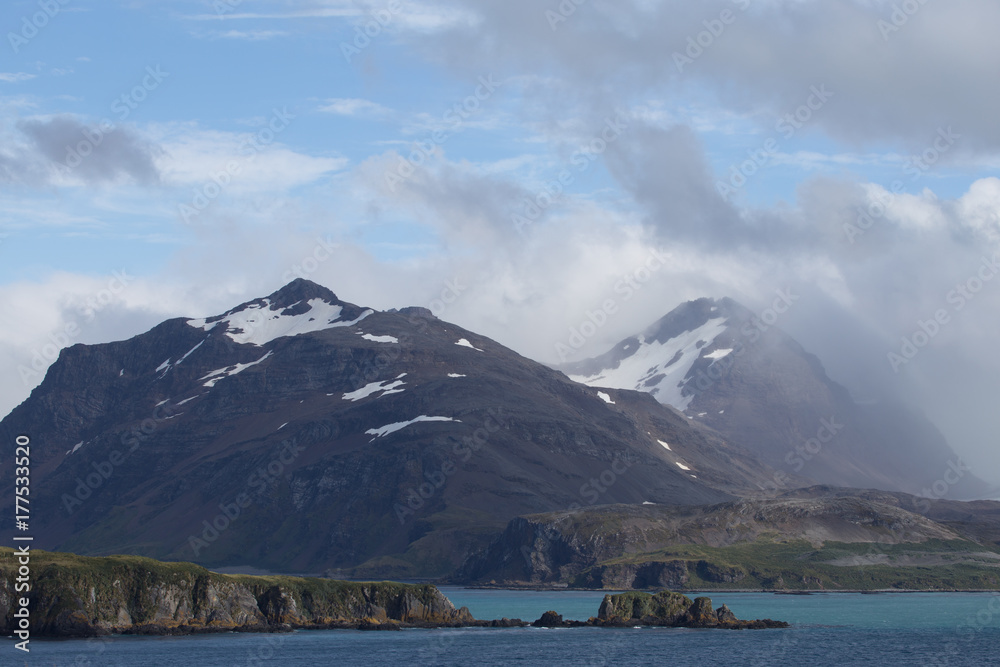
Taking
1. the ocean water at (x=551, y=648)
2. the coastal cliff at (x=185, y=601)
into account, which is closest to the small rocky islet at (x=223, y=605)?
the coastal cliff at (x=185, y=601)

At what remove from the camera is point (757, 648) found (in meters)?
157

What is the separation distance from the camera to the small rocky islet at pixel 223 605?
150250 millimetres

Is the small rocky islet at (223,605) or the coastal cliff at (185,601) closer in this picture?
the coastal cliff at (185,601)

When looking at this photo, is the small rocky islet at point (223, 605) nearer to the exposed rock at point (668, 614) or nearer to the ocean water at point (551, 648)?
the exposed rock at point (668, 614)

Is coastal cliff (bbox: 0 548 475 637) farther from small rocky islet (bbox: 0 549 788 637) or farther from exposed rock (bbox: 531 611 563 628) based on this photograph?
exposed rock (bbox: 531 611 563 628)

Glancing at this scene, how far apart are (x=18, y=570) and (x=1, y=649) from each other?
Answer: 1688 cm

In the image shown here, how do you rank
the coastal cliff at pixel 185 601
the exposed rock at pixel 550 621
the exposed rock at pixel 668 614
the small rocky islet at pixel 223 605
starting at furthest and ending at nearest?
the exposed rock at pixel 550 621 < the exposed rock at pixel 668 614 < the small rocky islet at pixel 223 605 < the coastal cliff at pixel 185 601

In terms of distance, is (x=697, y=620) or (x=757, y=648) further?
(x=697, y=620)

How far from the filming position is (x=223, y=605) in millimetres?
166625

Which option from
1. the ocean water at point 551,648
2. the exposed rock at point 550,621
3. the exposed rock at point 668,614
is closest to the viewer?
the ocean water at point 551,648

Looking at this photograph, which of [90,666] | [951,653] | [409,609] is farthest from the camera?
[409,609]

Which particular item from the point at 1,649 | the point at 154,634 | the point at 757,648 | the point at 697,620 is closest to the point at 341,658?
the point at 154,634

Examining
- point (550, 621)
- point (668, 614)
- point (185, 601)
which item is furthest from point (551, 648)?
point (185, 601)

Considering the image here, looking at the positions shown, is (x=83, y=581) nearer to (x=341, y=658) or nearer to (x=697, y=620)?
(x=341, y=658)
